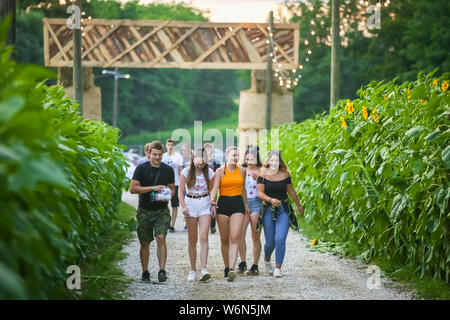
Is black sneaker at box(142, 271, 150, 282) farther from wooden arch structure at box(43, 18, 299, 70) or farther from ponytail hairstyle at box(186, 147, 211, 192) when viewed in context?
wooden arch structure at box(43, 18, 299, 70)

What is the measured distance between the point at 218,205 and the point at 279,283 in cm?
145

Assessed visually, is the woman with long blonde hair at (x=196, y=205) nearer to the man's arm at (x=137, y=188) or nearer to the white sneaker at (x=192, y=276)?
the white sneaker at (x=192, y=276)

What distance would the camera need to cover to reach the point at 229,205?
32.5 ft

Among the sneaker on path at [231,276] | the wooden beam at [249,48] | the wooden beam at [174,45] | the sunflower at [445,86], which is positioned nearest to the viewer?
the sunflower at [445,86]

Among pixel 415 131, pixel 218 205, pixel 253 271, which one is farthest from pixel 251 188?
pixel 415 131

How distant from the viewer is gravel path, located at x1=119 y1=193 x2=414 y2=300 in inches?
328

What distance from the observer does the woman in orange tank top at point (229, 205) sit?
984 cm

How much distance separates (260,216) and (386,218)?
1.89 meters

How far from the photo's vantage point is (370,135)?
10.1m

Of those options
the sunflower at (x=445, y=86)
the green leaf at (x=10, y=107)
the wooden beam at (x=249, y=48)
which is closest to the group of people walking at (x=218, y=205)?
the sunflower at (x=445, y=86)

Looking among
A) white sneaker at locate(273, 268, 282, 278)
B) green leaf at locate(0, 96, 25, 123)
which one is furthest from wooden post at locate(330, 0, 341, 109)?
green leaf at locate(0, 96, 25, 123)

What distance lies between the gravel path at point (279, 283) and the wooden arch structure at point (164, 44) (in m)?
15.9
